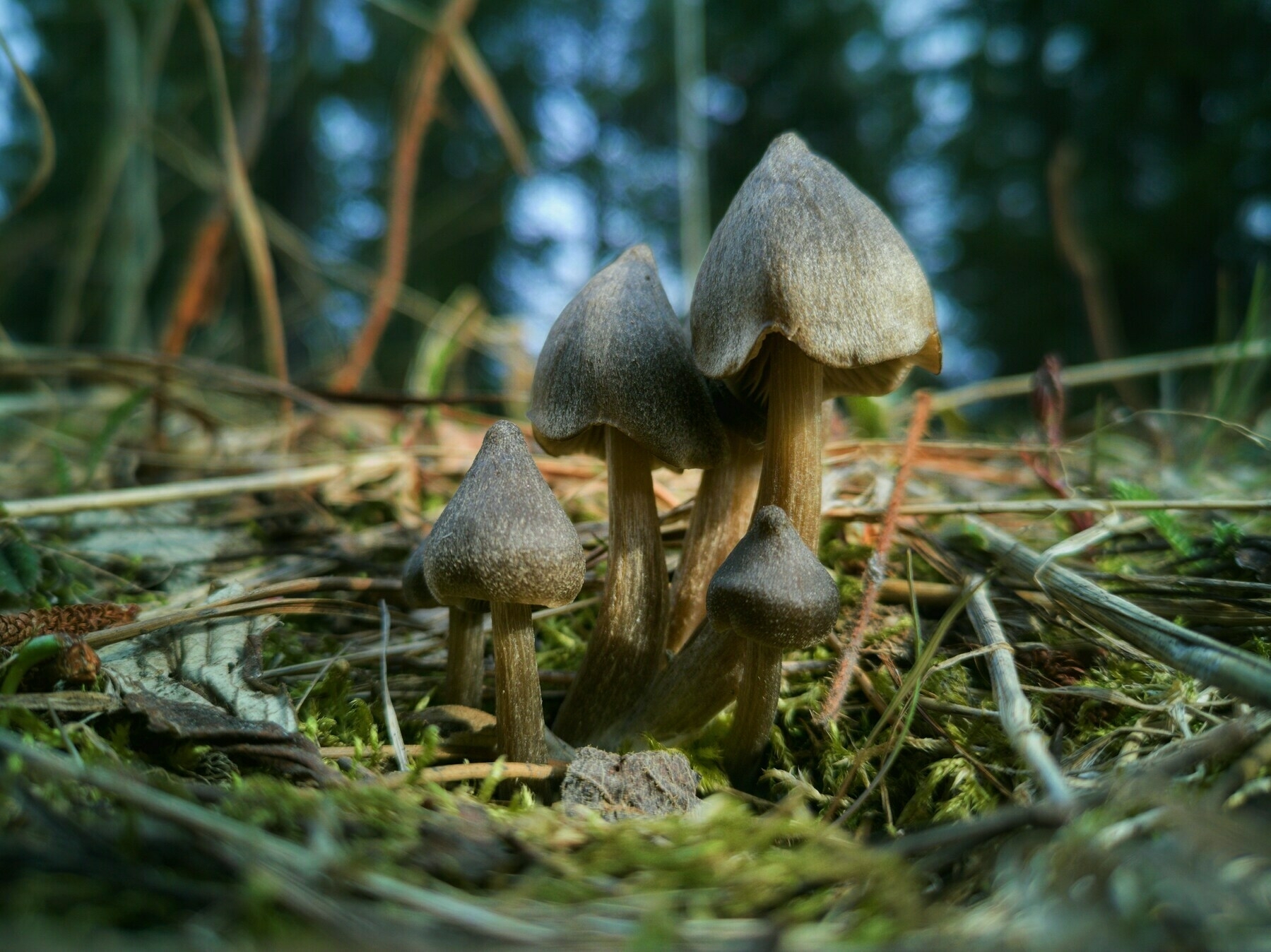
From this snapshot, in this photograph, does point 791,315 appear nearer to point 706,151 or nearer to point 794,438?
point 794,438

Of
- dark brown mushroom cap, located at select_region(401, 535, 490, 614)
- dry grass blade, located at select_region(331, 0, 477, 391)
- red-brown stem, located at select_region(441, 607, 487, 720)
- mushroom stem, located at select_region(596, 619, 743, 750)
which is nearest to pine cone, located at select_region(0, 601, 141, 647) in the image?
dark brown mushroom cap, located at select_region(401, 535, 490, 614)

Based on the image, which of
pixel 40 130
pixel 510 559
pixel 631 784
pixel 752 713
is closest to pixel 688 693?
pixel 752 713

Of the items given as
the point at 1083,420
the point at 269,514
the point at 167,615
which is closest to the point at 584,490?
the point at 269,514

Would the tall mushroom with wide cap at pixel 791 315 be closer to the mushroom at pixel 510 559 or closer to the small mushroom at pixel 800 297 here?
the small mushroom at pixel 800 297

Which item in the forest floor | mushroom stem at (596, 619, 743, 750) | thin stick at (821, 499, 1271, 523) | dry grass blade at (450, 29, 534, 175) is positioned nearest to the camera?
the forest floor

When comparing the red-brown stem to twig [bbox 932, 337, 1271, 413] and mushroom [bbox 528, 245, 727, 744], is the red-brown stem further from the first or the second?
twig [bbox 932, 337, 1271, 413]

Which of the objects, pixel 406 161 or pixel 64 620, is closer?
pixel 64 620

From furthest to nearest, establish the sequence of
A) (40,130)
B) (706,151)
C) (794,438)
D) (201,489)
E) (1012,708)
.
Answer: (706,151), (40,130), (201,489), (794,438), (1012,708)
